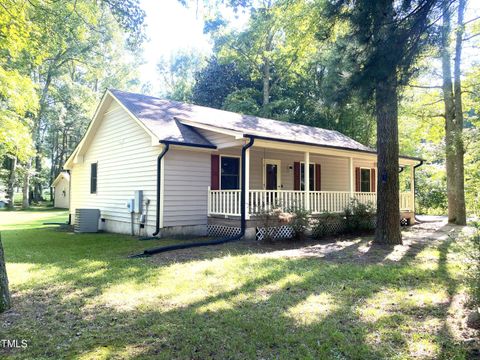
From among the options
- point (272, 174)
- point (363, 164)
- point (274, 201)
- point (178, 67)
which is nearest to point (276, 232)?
point (274, 201)

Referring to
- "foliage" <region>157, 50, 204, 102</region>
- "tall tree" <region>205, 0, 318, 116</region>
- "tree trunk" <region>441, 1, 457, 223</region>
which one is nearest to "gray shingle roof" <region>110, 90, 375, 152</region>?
"tree trunk" <region>441, 1, 457, 223</region>

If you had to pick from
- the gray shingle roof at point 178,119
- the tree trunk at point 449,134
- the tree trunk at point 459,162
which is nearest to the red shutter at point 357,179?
the tree trunk at point 449,134

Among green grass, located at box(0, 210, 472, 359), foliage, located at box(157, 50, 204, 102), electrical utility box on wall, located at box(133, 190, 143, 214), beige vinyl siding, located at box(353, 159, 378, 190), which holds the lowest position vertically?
green grass, located at box(0, 210, 472, 359)

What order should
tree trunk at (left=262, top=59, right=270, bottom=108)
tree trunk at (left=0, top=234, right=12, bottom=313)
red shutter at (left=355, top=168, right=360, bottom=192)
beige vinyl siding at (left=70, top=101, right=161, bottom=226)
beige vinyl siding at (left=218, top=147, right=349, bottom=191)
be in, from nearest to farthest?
tree trunk at (left=0, top=234, right=12, bottom=313), beige vinyl siding at (left=70, top=101, right=161, bottom=226), beige vinyl siding at (left=218, top=147, right=349, bottom=191), red shutter at (left=355, top=168, right=360, bottom=192), tree trunk at (left=262, top=59, right=270, bottom=108)

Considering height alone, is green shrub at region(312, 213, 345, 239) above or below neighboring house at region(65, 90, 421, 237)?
below

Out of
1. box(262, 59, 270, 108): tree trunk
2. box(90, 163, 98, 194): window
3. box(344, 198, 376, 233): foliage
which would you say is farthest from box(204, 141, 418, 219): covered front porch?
box(262, 59, 270, 108): tree trunk

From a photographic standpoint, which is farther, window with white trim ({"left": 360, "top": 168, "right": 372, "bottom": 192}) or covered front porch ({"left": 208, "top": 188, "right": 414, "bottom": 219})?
window with white trim ({"left": 360, "top": 168, "right": 372, "bottom": 192})

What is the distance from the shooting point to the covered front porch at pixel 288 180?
1012cm

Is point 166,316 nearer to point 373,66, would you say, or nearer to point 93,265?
point 93,265

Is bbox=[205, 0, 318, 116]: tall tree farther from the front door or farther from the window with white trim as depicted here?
the window with white trim

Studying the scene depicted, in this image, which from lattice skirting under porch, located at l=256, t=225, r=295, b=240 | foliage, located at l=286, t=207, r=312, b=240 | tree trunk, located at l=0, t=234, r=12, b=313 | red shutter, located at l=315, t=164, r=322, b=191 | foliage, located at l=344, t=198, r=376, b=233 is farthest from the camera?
red shutter, located at l=315, t=164, r=322, b=191

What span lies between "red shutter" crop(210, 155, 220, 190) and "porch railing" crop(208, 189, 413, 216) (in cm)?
44

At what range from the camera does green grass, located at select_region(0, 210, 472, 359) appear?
3.19m

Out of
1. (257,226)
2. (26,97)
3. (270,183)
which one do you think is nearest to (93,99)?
(26,97)
